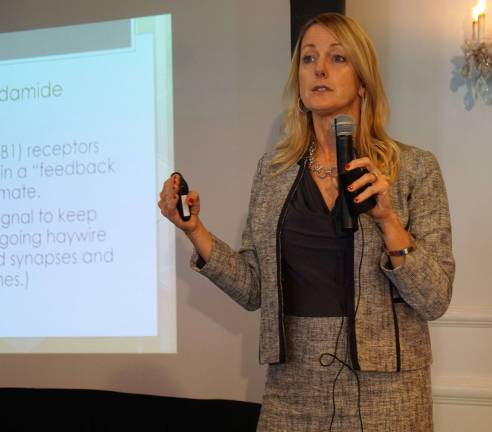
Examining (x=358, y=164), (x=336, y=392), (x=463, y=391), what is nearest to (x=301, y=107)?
(x=358, y=164)

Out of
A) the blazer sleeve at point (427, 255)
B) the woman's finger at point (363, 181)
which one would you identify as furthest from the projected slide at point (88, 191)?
the woman's finger at point (363, 181)

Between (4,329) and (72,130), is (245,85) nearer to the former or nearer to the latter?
(72,130)

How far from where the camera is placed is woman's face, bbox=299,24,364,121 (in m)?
1.31

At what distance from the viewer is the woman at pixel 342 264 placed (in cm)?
113

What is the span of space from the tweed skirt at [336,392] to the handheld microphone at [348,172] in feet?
0.92

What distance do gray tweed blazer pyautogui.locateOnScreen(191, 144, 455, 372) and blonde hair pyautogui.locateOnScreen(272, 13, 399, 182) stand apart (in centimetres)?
6

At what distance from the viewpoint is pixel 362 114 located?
1353mm

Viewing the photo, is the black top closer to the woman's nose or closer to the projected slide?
the woman's nose

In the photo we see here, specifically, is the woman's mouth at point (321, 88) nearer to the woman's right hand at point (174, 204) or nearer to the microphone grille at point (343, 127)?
the microphone grille at point (343, 127)

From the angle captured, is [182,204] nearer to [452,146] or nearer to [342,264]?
[342,264]

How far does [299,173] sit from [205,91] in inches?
46.1

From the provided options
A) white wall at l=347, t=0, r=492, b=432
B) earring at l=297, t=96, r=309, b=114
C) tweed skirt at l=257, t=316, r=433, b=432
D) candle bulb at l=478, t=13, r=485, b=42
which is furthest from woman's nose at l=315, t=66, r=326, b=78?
candle bulb at l=478, t=13, r=485, b=42

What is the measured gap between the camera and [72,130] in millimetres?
2436

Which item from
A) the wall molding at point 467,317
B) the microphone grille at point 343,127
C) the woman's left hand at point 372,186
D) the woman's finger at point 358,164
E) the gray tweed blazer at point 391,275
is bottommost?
the wall molding at point 467,317
